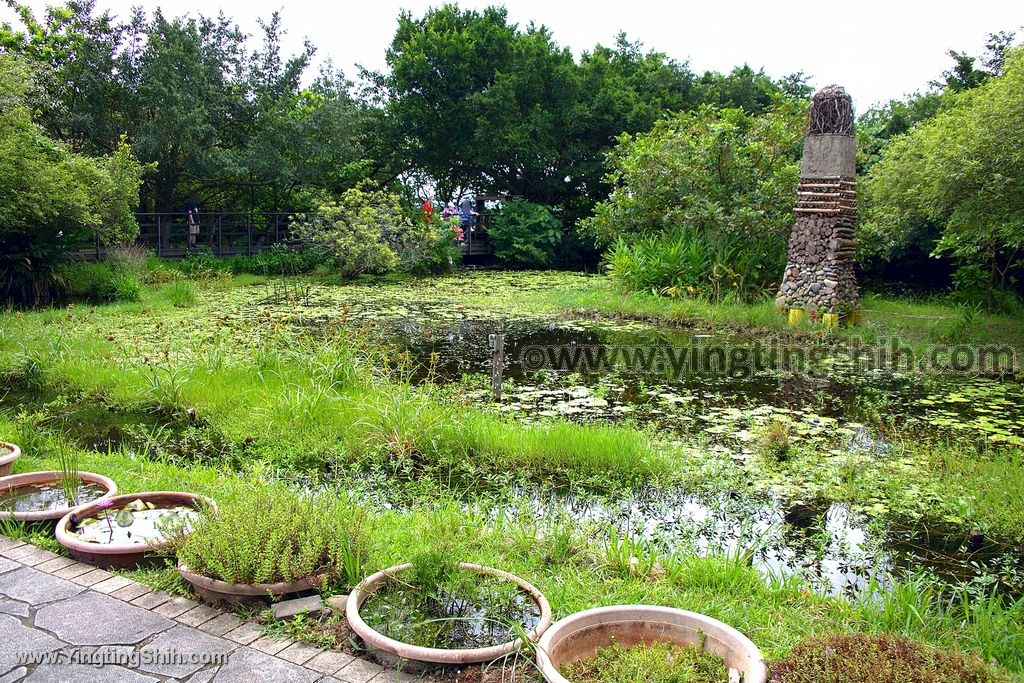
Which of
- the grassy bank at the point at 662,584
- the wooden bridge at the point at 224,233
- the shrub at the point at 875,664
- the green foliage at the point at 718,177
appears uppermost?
the green foliage at the point at 718,177

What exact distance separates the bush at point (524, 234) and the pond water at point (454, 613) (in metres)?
17.7

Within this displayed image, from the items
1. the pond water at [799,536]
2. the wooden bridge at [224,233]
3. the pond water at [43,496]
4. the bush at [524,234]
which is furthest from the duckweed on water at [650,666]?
the bush at [524,234]

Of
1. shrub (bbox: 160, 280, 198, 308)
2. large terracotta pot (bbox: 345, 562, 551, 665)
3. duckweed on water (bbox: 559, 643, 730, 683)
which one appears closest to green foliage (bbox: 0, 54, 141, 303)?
shrub (bbox: 160, 280, 198, 308)

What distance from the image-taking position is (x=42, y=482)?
412 cm

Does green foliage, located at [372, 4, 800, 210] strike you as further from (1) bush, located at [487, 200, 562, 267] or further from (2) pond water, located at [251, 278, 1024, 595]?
(2) pond water, located at [251, 278, 1024, 595]

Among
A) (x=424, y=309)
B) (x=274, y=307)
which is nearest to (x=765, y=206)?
(x=424, y=309)

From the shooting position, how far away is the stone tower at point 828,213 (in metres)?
10.8

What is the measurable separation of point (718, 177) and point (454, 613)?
11.6m

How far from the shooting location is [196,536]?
294 centimetres

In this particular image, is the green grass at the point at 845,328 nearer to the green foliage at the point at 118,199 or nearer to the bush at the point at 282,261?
the bush at the point at 282,261

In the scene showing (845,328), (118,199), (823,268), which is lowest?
(845,328)

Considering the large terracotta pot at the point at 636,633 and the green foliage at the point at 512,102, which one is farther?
the green foliage at the point at 512,102

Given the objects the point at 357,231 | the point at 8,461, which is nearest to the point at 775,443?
the point at 8,461

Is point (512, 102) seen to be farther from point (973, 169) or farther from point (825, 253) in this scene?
point (973, 169)
